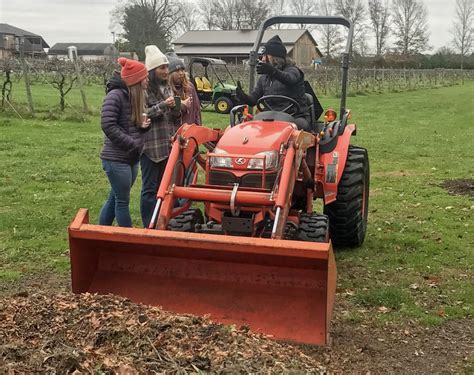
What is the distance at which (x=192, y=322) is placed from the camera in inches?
146

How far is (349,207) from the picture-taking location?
6160 mm

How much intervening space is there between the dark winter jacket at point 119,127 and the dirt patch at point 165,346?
1709mm

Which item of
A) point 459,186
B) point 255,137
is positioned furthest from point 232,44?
point 255,137

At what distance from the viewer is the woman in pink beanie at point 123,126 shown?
18.1 ft

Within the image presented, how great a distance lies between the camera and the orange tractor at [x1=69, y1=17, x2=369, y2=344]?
415cm

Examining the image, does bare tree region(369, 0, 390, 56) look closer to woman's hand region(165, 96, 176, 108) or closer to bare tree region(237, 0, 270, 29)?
bare tree region(237, 0, 270, 29)

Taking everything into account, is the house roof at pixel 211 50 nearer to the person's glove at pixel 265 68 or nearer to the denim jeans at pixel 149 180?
the denim jeans at pixel 149 180

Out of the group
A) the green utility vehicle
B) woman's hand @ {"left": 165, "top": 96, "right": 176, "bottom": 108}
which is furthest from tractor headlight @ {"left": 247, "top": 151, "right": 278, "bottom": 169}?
the green utility vehicle

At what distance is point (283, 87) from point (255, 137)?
110cm

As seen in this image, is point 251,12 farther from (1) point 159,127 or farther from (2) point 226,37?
(1) point 159,127

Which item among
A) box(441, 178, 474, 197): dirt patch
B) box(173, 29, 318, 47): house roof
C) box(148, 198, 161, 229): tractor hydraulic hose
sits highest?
box(173, 29, 318, 47): house roof

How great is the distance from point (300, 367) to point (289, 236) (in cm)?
159

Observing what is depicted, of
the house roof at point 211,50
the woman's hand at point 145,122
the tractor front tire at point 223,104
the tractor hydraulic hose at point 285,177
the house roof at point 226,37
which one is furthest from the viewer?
the house roof at point 211,50

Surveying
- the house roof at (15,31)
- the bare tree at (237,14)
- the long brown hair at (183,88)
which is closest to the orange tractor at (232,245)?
the long brown hair at (183,88)
